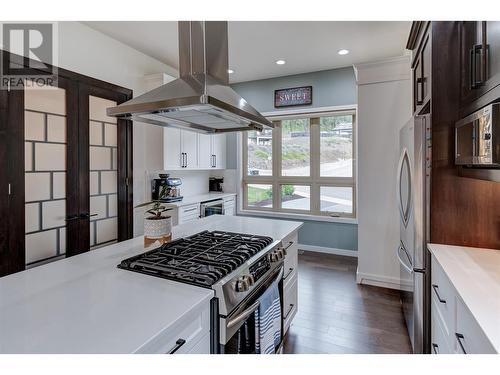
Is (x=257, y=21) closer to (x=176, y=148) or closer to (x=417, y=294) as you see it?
(x=176, y=148)

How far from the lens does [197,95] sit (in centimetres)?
137

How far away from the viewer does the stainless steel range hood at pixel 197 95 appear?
1428 mm

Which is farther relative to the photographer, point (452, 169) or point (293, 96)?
point (293, 96)

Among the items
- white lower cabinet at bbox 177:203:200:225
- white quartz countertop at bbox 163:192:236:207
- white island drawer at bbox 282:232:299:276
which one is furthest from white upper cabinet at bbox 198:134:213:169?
white island drawer at bbox 282:232:299:276

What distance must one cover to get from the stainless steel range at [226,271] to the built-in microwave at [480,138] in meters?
1.16

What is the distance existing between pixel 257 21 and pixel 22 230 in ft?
9.84

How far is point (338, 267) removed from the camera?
3.84 metres

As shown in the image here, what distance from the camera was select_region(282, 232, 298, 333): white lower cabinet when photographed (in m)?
2.09

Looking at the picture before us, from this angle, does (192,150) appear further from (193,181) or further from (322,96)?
(322,96)

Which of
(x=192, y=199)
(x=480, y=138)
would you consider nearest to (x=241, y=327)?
(x=480, y=138)

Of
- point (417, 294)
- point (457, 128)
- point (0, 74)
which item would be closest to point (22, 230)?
point (0, 74)

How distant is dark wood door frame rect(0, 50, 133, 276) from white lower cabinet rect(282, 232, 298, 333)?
7.39ft

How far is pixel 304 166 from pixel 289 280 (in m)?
2.84

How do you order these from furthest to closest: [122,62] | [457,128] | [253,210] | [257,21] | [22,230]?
[253,210] < [122,62] < [257,21] < [22,230] < [457,128]
